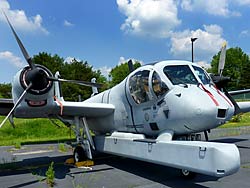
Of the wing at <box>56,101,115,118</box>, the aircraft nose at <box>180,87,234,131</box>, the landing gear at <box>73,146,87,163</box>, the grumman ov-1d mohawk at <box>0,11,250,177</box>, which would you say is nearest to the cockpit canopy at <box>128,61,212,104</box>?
the grumman ov-1d mohawk at <box>0,11,250,177</box>

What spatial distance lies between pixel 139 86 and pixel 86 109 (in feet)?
7.38

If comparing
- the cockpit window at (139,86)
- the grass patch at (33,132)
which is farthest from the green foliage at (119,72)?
the cockpit window at (139,86)

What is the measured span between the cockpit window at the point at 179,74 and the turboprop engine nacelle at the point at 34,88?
332 cm

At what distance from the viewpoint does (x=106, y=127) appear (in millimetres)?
10633

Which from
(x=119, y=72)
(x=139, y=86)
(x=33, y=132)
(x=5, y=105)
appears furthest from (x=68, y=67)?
(x=139, y=86)

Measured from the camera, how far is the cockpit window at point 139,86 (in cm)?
838

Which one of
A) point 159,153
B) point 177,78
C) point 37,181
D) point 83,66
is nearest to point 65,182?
point 37,181

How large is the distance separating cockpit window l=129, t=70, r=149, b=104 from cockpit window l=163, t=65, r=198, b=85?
677 mm

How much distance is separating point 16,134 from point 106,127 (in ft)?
43.3

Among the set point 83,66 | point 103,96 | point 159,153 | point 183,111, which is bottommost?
point 159,153

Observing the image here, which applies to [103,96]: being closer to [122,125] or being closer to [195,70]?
[122,125]

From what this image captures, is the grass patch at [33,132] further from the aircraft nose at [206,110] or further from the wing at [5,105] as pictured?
the aircraft nose at [206,110]

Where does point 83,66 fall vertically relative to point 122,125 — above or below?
above

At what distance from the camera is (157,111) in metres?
8.04
